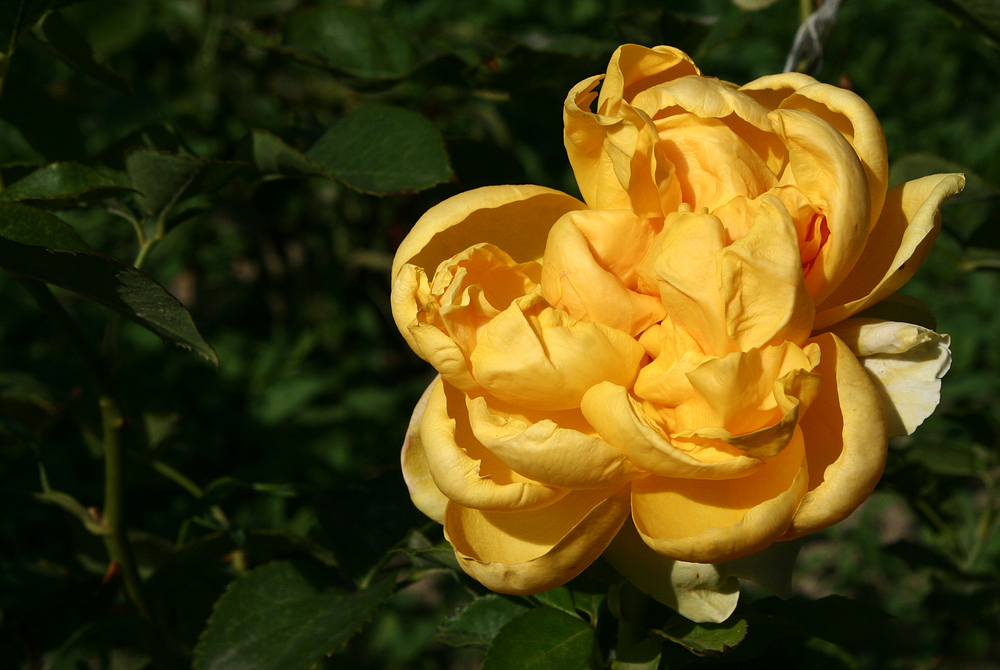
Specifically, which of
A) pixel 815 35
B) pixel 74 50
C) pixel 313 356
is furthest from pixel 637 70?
pixel 313 356

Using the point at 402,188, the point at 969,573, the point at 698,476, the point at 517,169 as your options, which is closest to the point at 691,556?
the point at 698,476

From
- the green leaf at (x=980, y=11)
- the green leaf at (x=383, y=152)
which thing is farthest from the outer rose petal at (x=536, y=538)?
the green leaf at (x=980, y=11)

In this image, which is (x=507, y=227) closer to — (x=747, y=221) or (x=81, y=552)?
(x=747, y=221)

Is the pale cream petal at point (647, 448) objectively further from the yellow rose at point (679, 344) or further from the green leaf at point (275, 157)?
the green leaf at point (275, 157)

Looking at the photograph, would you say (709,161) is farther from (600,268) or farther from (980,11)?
(980,11)

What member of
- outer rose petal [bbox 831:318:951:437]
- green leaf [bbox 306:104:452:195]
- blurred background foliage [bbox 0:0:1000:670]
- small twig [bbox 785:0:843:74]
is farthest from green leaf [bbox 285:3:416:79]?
outer rose petal [bbox 831:318:951:437]

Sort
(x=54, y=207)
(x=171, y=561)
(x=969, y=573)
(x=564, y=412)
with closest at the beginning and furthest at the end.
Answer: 1. (x=564, y=412)
2. (x=54, y=207)
3. (x=171, y=561)
4. (x=969, y=573)
